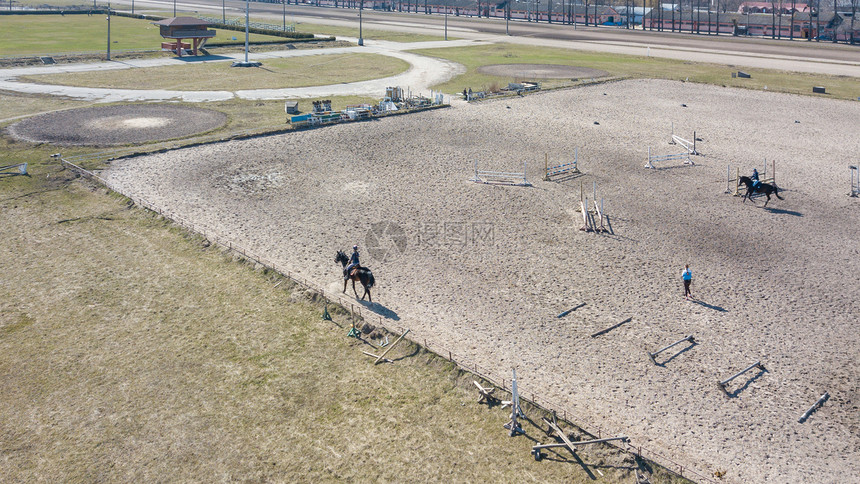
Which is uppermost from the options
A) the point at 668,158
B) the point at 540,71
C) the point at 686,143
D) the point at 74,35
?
the point at 74,35

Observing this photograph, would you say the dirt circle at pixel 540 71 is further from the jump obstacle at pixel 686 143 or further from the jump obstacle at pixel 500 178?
the jump obstacle at pixel 500 178

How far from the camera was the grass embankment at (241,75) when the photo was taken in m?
58.8

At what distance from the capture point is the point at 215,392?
15891 millimetres

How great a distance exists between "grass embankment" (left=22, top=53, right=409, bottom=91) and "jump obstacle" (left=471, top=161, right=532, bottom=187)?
32169 millimetres

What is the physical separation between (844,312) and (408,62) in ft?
205

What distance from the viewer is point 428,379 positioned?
1664 cm

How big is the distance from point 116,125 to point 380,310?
104ft

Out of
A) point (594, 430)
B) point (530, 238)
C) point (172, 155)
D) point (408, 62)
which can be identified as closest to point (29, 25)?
point (408, 62)

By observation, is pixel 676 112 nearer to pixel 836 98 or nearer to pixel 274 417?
pixel 836 98

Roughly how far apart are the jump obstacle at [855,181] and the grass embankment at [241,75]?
43.6m

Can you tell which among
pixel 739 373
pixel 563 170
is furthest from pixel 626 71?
pixel 739 373

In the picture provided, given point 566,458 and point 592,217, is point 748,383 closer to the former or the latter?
point 566,458

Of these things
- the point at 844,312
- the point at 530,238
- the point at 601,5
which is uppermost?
the point at 601,5

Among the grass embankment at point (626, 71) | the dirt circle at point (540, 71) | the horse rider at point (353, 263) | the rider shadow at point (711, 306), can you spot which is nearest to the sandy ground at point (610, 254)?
the rider shadow at point (711, 306)
